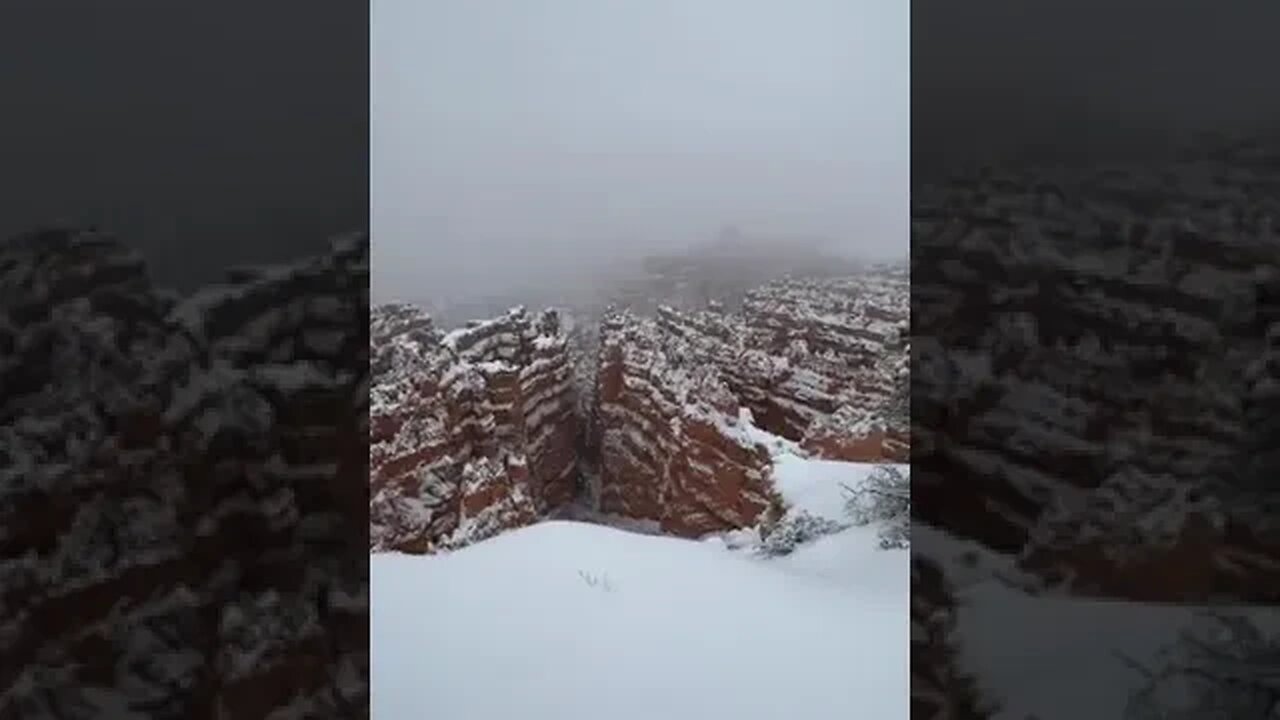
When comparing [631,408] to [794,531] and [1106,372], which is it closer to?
[794,531]

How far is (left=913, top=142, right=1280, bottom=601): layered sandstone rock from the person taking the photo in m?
1.02

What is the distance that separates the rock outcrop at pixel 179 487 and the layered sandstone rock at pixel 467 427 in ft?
8.16

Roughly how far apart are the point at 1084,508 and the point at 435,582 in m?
2.56

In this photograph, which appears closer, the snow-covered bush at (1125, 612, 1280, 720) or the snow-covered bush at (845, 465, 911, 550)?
the snow-covered bush at (1125, 612, 1280, 720)

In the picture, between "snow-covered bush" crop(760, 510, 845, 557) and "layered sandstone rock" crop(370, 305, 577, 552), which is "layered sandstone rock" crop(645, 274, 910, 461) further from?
"layered sandstone rock" crop(370, 305, 577, 552)

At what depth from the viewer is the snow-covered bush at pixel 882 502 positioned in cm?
328

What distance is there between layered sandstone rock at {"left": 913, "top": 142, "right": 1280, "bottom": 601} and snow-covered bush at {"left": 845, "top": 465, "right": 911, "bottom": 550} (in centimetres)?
220

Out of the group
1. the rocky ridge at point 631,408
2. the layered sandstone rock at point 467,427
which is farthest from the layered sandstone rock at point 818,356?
the layered sandstone rock at point 467,427

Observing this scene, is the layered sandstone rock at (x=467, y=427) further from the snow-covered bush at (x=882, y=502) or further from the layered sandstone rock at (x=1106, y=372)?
the layered sandstone rock at (x=1106, y=372)

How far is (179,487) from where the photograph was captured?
1.03 metres

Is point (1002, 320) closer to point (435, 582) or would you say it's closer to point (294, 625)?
point (294, 625)

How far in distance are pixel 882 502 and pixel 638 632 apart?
0.97 metres

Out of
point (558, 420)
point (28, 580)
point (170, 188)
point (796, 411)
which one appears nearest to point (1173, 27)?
point (170, 188)

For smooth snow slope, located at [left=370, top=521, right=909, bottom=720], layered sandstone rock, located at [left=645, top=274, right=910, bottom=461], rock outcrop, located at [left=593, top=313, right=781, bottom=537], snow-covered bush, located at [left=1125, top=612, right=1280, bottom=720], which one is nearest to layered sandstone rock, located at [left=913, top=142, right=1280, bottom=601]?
snow-covered bush, located at [left=1125, top=612, right=1280, bottom=720]
